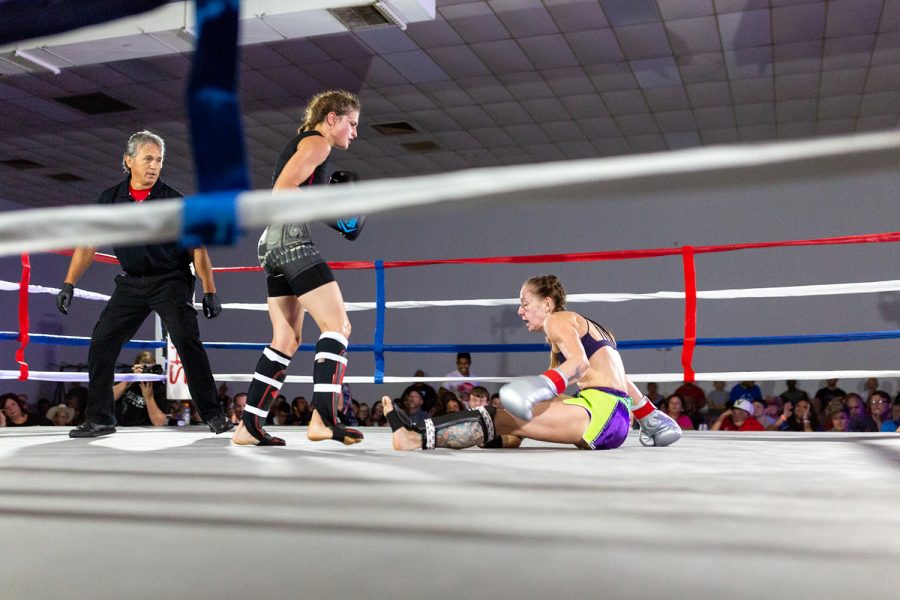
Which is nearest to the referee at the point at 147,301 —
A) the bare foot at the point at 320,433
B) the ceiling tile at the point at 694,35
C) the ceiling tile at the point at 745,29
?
the bare foot at the point at 320,433

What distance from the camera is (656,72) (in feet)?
20.0

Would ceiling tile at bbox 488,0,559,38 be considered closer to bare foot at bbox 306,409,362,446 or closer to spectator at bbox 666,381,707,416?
spectator at bbox 666,381,707,416

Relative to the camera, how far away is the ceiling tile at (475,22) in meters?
5.20

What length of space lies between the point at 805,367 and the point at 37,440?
668 cm

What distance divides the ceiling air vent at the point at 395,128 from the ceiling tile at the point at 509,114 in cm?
82

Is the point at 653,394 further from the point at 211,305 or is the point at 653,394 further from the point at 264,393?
the point at 264,393

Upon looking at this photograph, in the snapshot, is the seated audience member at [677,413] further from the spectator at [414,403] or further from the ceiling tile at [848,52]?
the ceiling tile at [848,52]

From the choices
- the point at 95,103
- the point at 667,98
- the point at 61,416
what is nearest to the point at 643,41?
the point at 667,98

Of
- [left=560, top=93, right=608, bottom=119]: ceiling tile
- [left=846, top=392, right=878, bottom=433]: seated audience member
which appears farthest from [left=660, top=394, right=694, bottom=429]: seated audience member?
[left=560, top=93, right=608, bottom=119]: ceiling tile

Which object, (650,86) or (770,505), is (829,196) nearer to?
(650,86)

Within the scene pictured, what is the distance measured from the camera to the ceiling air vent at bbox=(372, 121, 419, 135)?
727 cm

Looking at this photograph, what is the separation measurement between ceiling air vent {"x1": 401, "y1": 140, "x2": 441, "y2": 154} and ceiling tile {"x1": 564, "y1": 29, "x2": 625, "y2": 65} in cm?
219

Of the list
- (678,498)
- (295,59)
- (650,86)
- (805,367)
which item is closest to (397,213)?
(678,498)

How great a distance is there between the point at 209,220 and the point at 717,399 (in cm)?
709
